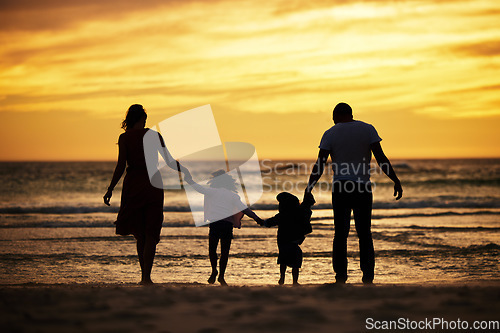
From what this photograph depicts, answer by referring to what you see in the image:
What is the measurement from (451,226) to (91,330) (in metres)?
12.7

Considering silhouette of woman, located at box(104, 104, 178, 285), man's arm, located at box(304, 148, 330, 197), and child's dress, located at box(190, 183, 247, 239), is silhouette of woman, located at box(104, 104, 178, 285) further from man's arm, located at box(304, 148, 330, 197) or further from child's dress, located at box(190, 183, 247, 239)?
man's arm, located at box(304, 148, 330, 197)

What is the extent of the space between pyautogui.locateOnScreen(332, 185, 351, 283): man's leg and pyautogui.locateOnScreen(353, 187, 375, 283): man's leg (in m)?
0.10

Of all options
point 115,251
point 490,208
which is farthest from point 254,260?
point 490,208

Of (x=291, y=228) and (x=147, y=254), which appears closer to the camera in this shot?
(x=147, y=254)

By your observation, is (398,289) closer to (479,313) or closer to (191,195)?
(479,313)

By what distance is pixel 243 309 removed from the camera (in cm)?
395

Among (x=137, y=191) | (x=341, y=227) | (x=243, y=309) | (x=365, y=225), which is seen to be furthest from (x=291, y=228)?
(x=243, y=309)

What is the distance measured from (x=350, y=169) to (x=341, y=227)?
65 centimetres

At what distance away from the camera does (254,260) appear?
8.91m

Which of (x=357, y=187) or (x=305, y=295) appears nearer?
(x=305, y=295)

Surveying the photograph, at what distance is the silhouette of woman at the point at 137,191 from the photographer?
18.6 ft

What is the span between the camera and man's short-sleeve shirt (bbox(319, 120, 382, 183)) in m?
5.33

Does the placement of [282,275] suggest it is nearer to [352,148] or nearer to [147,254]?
[147,254]

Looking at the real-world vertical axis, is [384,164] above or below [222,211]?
above
